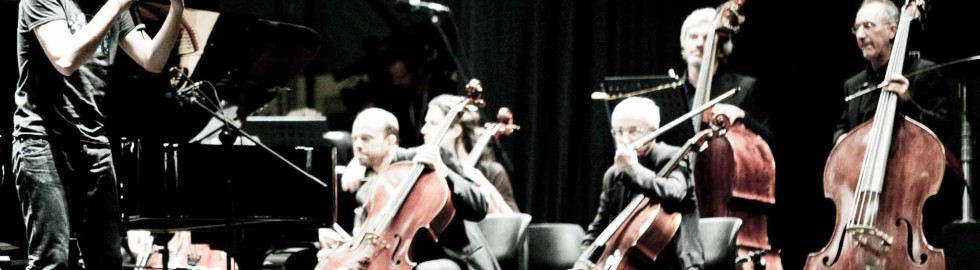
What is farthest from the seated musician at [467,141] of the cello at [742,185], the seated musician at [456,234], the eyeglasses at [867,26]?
the eyeglasses at [867,26]

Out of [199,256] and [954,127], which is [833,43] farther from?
[199,256]

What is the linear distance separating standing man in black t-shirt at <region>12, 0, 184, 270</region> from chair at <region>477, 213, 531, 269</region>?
2056 millimetres

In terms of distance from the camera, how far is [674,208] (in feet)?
16.0

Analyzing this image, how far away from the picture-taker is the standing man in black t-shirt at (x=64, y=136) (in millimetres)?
3328

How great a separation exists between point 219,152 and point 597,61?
277 cm

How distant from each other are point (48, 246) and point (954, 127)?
3845 millimetres

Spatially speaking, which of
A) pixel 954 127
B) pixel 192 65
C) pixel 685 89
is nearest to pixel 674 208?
pixel 685 89

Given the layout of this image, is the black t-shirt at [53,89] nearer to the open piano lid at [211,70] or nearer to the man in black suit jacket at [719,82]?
the open piano lid at [211,70]

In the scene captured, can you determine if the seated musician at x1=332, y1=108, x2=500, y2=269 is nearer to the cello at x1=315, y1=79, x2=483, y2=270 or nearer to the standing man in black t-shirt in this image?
the cello at x1=315, y1=79, x2=483, y2=270

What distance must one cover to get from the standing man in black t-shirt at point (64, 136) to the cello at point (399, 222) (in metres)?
1.65

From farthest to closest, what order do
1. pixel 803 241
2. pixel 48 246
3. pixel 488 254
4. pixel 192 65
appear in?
pixel 803 241 < pixel 192 65 < pixel 488 254 < pixel 48 246

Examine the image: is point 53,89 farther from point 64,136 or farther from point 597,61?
point 597,61

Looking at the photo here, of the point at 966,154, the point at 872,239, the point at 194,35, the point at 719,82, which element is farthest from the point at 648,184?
the point at 194,35

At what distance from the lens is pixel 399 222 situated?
16.7ft
